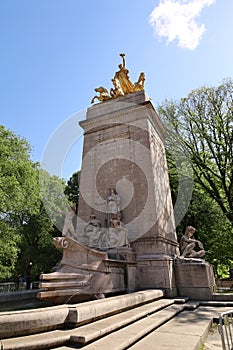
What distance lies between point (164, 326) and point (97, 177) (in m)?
8.34

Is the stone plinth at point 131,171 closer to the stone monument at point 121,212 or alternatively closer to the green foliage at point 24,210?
the stone monument at point 121,212

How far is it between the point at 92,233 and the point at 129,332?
20.8 feet

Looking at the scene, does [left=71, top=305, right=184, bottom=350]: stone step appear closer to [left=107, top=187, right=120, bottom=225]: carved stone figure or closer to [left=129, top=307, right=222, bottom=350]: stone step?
[left=129, top=307, right=222, bottom=350]: stone step

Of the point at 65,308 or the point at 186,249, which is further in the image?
the point at 186,249

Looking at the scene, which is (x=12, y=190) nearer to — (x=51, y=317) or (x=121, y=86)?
(x=121, y=86)

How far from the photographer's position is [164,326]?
561 cm

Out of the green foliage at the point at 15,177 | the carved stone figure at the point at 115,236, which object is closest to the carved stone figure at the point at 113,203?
the carved stone figure at the point at 115,236

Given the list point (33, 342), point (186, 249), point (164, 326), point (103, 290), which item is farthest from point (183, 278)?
point (33, 342)

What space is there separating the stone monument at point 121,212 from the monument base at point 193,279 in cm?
4

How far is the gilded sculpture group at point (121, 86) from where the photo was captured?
48.7 feet

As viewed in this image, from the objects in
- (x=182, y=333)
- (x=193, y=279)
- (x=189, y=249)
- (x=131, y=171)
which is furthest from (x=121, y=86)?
(x=182, y=333)

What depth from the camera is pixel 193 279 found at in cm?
989

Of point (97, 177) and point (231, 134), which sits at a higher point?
point (231, 134)

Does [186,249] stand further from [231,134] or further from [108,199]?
[231,134]
